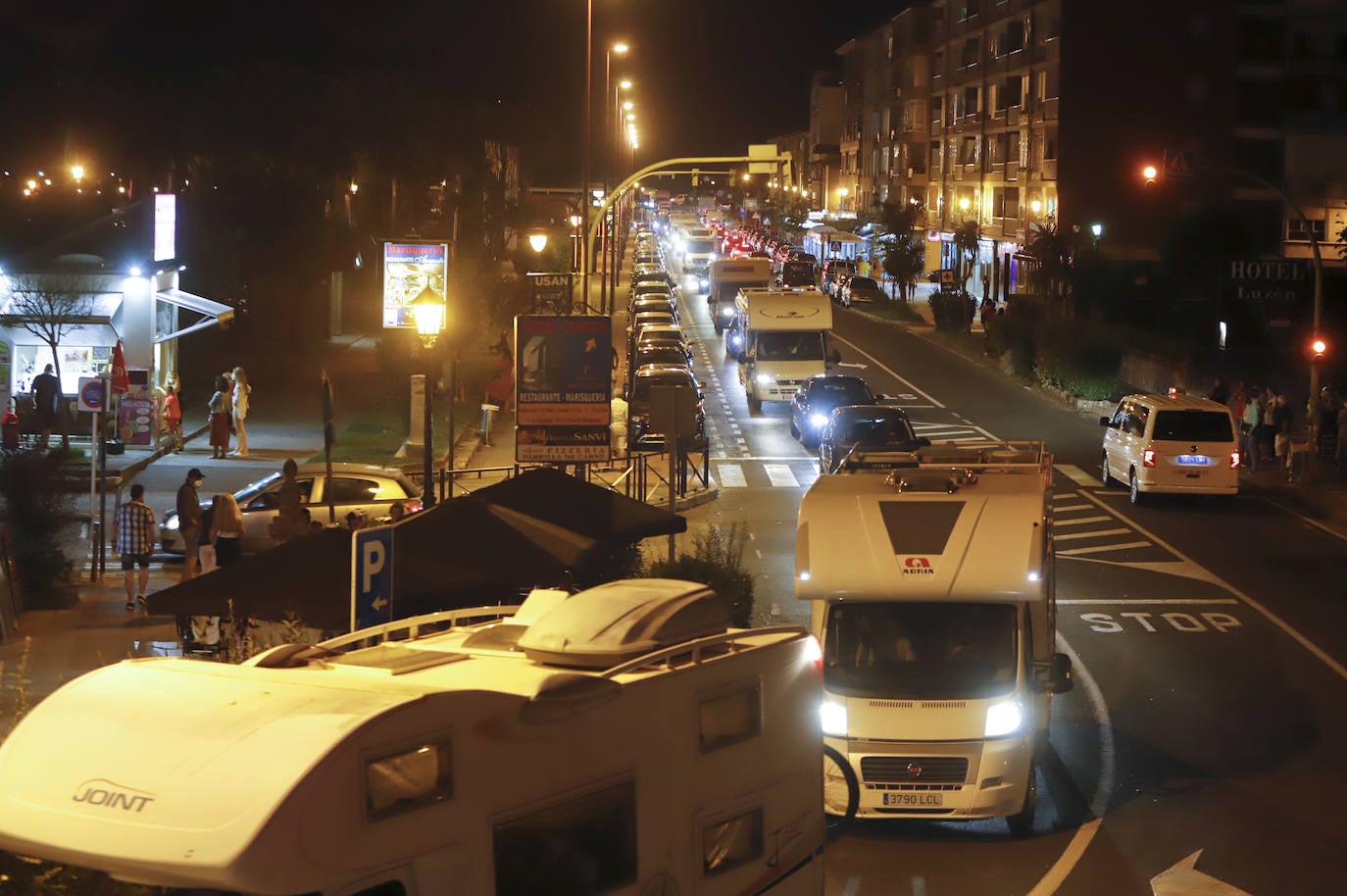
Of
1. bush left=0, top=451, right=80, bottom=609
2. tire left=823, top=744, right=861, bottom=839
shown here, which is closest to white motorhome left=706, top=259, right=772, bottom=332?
bush left=0, top=451, right=80, bottom=609

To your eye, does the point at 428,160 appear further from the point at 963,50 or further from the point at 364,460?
the point at 364,460

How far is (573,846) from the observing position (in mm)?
6367

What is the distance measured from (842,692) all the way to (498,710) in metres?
6.59

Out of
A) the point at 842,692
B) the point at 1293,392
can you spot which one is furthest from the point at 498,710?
the point at 1293,392

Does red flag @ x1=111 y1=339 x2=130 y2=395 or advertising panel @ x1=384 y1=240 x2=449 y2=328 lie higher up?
advertising panel @ x1=384 y1=240 x2=449 y2=328

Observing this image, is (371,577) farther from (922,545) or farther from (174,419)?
(174,419)

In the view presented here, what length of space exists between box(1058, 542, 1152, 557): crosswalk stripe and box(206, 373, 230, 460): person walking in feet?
55.1

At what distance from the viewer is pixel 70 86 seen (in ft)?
240

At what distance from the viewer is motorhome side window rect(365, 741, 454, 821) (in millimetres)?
5371

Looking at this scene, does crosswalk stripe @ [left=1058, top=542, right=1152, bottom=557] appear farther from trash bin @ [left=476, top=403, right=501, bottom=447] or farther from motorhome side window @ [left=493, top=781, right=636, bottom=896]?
motorhome side window @ [left=493, top=781, right=636, bottom=896]

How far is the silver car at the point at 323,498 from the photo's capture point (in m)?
22.3

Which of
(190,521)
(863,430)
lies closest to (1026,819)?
(190,521)

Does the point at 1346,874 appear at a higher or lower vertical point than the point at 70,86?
lower

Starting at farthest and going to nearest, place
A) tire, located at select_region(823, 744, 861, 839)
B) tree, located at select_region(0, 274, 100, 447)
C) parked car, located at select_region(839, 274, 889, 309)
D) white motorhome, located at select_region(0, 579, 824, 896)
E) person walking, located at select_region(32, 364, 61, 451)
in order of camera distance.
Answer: parked car, located at select_region(839, 274, 889, 309), tree, located at select_region(0, 274, 100, 447), person walking, located at select_region(32, 364, 61, 451), tire, located at select_region(823, 744, 861, 839), white motorhome, located at select_region(0, 579, 824, 896)
